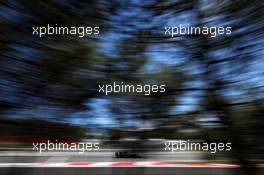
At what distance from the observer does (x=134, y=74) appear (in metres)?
2.39

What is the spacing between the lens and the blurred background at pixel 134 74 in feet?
7.30

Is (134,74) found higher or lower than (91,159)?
higher

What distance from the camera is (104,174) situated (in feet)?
8.46

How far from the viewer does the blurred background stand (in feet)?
7.30

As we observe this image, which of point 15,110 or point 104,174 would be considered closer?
point 15,110

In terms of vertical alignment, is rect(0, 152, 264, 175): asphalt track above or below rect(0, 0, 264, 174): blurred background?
below

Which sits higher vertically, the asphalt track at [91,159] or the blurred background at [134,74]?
the blurred background at [134,74]

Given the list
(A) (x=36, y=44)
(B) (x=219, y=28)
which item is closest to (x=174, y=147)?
(B) (x=219, y=28)

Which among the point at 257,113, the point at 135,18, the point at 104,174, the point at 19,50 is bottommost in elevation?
the point at 104,174

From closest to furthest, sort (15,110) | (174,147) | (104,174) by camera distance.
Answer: (15,110), (174,147), (104,174)

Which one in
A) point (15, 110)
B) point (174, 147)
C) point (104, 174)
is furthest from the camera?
point (104, 174)

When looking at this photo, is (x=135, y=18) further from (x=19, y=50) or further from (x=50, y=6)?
(x=19, y=50)

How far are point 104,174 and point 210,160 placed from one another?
1.73ft

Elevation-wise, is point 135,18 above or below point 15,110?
above
